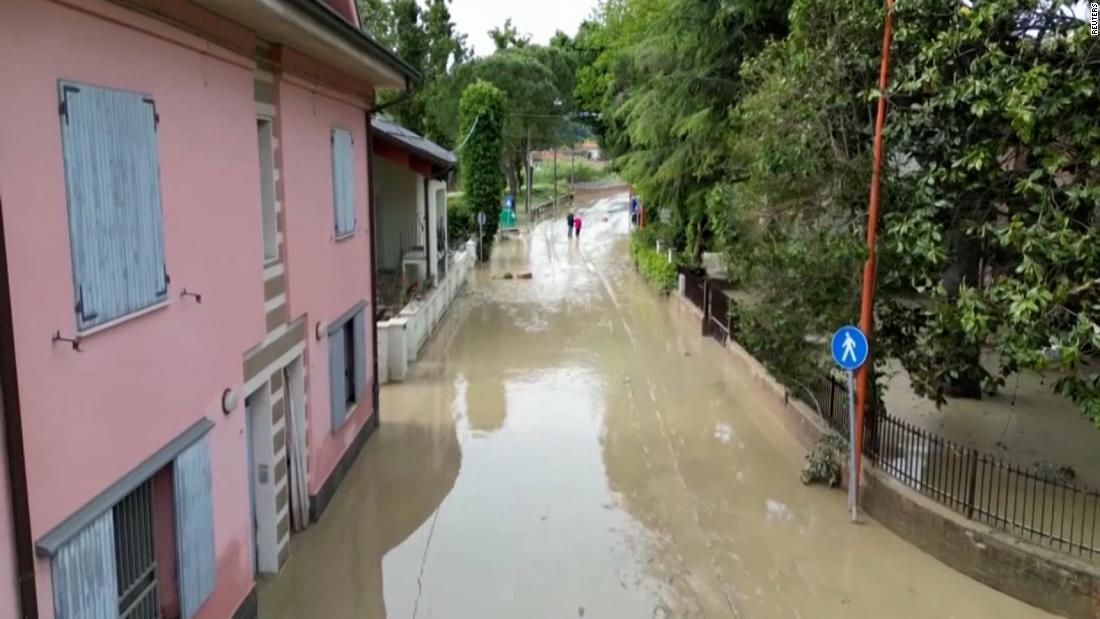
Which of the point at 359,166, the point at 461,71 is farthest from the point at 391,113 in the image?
the point at 359,166

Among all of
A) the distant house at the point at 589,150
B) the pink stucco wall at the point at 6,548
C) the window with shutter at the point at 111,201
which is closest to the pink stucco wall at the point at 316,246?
the window with shutter at the point at 111,201

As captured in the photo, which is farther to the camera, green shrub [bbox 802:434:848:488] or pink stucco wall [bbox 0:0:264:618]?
green shrub [bbox 802:434:848:488]

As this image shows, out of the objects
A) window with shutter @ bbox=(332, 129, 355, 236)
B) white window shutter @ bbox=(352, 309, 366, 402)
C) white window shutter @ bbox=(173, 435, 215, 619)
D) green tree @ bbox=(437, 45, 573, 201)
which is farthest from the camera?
green tree @ bbox=(437, 45, 573, 201)

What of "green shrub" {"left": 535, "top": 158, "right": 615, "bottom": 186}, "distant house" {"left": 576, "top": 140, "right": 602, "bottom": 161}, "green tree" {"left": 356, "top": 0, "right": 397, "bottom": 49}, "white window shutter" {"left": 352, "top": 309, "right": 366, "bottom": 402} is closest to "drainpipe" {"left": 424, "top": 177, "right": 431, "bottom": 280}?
"white window shutter" {"left": 352, "top": 309, "right": 366, "bottom": 402}

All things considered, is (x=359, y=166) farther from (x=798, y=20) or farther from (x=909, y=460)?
(x=909, y=460)

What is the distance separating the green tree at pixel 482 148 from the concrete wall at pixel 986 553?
26.5 meters

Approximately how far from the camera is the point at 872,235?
995 centimetres

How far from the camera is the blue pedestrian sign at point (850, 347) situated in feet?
32.1

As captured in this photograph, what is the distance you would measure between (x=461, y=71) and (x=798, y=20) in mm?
41695

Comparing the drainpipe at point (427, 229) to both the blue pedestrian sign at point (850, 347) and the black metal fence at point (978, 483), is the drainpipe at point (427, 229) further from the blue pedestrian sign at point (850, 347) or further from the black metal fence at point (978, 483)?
the blue pedestrian sign at point (850, 347)

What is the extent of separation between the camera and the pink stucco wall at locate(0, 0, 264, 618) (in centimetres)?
453

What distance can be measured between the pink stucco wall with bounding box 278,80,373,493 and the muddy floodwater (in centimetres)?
90

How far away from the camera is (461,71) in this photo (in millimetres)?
50656

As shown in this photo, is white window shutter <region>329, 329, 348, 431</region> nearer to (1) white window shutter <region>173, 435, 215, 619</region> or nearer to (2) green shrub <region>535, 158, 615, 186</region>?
(1) white window shutter <region>173, 435, 215, 619</region>
